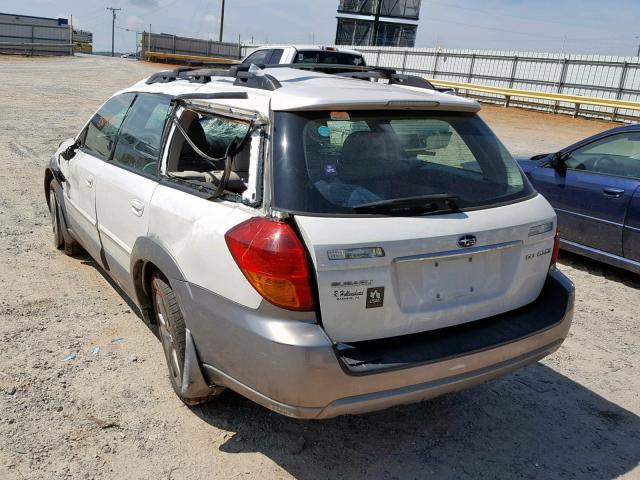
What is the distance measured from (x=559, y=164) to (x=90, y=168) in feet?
15.0

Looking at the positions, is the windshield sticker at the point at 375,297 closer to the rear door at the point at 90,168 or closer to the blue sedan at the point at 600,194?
the rear door at the point at 90,168

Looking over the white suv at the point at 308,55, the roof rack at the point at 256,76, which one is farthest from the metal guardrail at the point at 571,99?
the roof rack at the point at 256,76

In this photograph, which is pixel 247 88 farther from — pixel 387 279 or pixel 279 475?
pixel 279 475

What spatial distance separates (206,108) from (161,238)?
77cm

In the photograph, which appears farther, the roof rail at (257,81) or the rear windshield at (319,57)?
the rear windshield at (319,57)

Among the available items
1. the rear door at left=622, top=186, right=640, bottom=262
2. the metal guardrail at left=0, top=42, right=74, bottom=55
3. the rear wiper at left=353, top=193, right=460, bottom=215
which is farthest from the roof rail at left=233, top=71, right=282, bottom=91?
the metal guardrail at left=0, top=42, right=74, bottom=55

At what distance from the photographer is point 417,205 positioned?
2.80 m

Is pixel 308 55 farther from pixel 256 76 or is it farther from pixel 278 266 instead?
pixel 278 266

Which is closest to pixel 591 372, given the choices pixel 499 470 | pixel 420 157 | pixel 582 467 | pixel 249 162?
pixel 582 467

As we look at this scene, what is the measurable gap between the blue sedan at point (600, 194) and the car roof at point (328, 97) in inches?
120

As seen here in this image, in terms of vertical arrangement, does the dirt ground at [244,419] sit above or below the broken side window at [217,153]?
below

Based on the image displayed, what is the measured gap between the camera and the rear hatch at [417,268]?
2.53 meters

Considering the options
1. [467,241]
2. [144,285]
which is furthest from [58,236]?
[467,241]

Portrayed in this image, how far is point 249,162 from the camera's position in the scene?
2.92 m
